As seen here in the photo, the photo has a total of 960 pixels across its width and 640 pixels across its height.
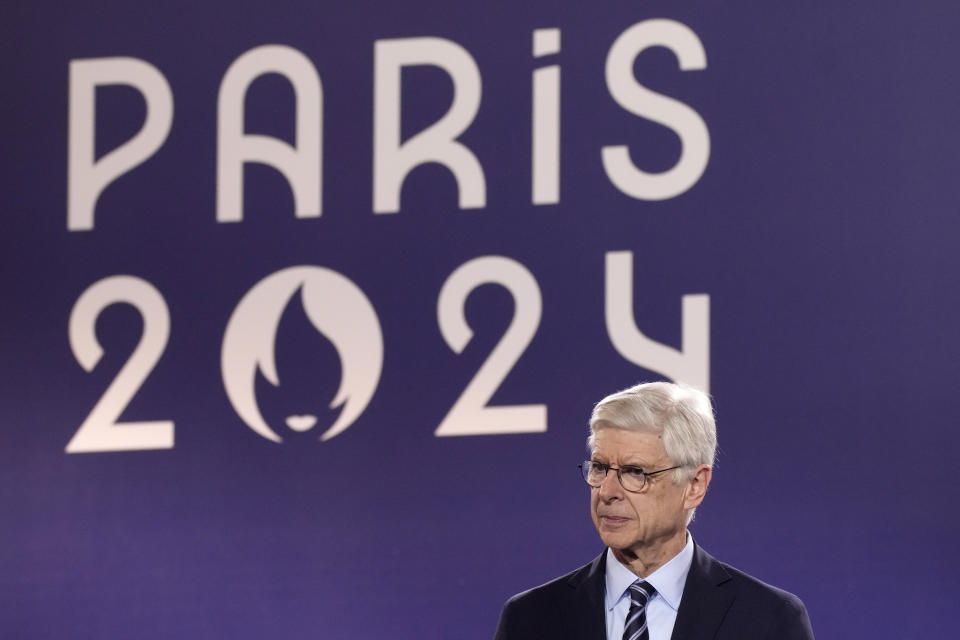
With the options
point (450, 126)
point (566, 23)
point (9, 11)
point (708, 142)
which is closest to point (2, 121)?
point (9, 11)

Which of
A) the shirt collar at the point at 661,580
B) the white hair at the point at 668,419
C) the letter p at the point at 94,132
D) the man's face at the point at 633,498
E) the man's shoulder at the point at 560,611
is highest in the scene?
the letter p at the point at 94,132

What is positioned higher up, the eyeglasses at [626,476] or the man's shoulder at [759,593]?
the eyeglasses at [626,476]

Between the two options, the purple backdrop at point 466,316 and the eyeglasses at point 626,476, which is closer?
the eyeglasses at point 626,476

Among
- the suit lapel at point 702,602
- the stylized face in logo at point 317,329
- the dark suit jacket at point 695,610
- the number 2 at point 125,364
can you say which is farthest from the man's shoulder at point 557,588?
the number 2 at point 125,364

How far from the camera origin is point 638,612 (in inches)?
106

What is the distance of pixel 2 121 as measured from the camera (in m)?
4.66

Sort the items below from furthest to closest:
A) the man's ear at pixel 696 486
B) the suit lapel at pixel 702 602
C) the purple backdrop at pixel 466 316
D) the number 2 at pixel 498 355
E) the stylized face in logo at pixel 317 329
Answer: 1. the stylized face in logo at pixel 317 329
2. the number 2 at pixel 498 355
3. the purple backdrop at pixel 466 316
4. the man's ear at pixel 696 486
5. the suit lapel at pixel 702 602

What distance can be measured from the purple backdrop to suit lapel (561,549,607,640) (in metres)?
1.27

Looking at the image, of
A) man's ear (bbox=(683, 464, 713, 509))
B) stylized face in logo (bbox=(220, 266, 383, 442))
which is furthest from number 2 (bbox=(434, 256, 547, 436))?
man's ear (bbox=(683, 464, 713, 509))

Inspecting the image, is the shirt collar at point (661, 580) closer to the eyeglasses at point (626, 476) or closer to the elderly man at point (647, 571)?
the elderly man at point (647, 571)

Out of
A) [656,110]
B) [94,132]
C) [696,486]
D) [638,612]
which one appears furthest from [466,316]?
[638,612]

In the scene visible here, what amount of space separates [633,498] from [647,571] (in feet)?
0.44

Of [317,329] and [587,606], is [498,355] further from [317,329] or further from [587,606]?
[587,606]

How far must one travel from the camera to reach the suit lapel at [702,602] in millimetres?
2666
